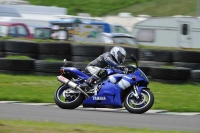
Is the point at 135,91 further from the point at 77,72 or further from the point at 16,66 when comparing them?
the point at 16,66

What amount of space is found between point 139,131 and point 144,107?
9.91 ft

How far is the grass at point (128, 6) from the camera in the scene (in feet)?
141

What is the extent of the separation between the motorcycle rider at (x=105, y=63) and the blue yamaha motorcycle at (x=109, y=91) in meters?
0.10

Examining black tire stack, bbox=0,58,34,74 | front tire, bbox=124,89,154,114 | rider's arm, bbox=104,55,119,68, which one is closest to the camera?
front tire, bbox=124,89,154,114

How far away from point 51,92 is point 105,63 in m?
2.53

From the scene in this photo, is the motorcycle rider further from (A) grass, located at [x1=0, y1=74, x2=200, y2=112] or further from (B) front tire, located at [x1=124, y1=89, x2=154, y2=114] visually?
(A) grass, located at [x1=0, y1=74, x2=200, y2=112]

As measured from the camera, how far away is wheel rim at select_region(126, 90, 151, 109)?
36.2 ft

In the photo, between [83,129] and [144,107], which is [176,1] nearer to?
[144,107]

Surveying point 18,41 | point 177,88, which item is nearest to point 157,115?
point 177,88

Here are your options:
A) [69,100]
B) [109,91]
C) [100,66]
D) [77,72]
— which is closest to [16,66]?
[77,72]

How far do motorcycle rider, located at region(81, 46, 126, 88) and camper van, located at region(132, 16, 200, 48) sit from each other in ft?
47.7

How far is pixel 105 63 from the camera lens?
11625mm

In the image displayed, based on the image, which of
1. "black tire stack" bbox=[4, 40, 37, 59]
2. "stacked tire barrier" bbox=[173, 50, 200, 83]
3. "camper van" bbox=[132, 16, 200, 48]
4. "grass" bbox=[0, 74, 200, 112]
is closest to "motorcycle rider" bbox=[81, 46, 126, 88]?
"grass" bbox=[0, 74, 200, 112]

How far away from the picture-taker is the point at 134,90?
11141mm
